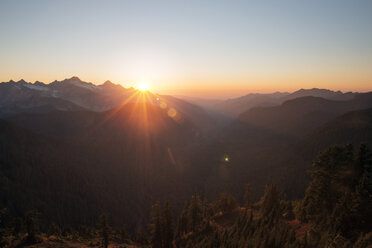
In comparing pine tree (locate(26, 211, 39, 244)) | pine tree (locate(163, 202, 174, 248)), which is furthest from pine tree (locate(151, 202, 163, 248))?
pine tree (locate(26, 211, 39, 244))

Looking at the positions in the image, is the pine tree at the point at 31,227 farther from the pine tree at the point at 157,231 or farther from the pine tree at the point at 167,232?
the pine tree at the point at 167,232

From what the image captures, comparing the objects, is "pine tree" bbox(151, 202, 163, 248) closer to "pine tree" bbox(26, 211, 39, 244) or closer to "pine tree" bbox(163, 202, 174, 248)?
"pine tree" bbox(163, 202, 174, 248)

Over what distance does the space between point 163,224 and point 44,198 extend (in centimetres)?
12028

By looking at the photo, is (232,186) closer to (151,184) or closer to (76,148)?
(151,184)

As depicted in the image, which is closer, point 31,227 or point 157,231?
point 31,227

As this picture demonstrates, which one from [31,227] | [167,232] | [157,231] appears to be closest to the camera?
[31,227]

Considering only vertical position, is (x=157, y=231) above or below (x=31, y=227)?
below

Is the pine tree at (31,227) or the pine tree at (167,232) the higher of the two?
the pine tree at (31,227)

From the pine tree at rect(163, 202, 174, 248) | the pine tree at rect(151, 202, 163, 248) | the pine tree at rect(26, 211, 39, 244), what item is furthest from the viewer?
the pine tree at rect(163, 202, 174, 248)

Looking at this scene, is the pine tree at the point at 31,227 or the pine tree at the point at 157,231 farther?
the pine tree at the point at 157,231

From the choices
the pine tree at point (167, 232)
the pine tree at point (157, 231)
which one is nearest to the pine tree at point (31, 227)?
the pine tree at point (157, 231)

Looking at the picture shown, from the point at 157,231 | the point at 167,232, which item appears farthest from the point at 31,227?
the point at 167,232

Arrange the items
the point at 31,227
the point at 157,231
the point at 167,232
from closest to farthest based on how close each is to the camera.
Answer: the point at 31,227 → the point at 157,231 → the point at 167,232

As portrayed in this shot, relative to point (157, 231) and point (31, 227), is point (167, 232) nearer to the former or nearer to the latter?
point (157, 231)
